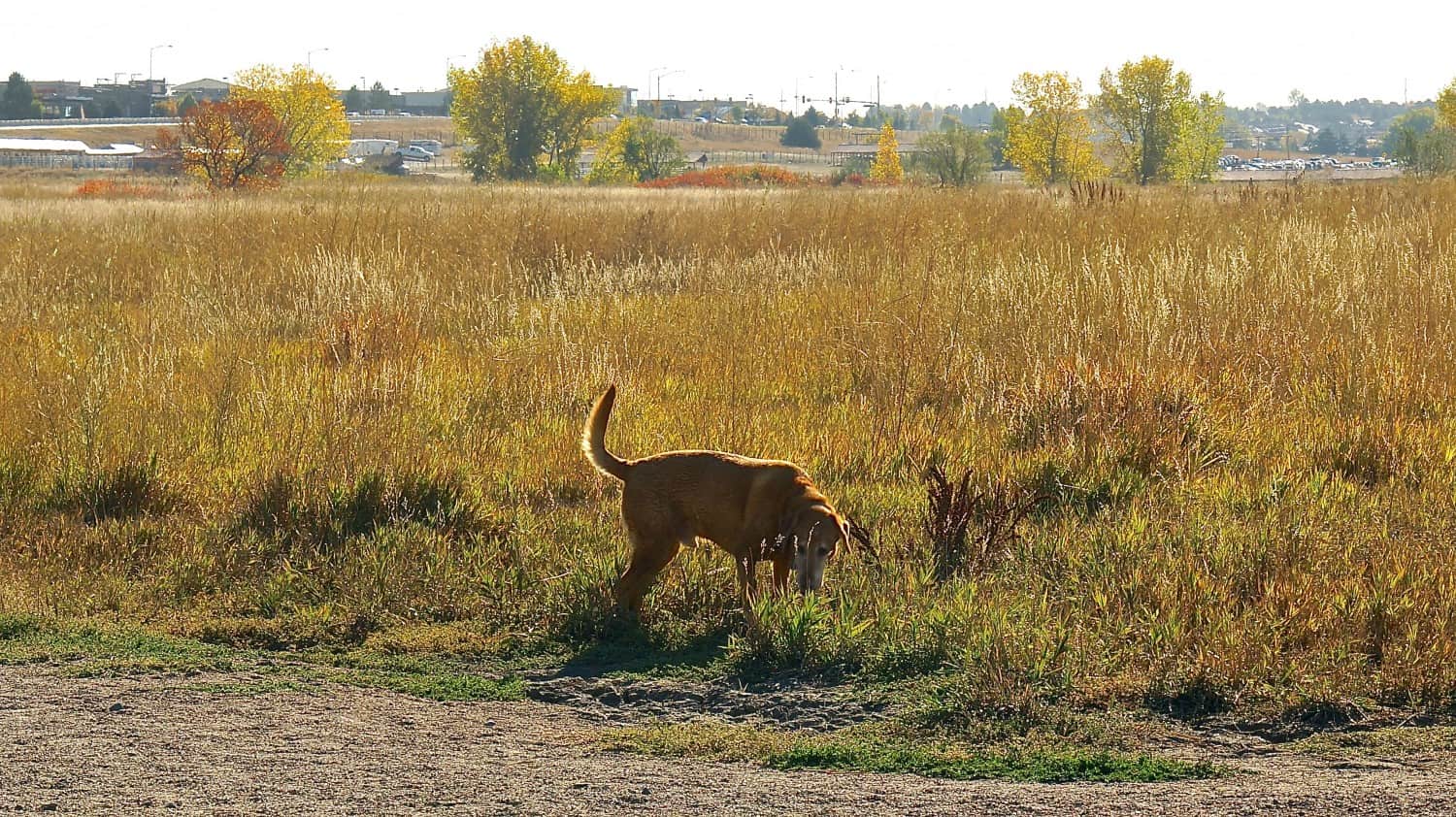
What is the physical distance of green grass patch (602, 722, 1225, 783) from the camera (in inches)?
157

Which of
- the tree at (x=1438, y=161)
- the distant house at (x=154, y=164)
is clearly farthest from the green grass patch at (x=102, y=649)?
the distant house at (x=154, y=164)

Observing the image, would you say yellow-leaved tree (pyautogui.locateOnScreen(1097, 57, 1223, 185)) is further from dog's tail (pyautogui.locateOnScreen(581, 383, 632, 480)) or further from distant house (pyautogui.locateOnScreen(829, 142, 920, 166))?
dog's tail (pyautogui.locateOnScreen(581, 383, 632, 480))

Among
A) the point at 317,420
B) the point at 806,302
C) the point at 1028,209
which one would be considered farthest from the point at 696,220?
the point at 317,420

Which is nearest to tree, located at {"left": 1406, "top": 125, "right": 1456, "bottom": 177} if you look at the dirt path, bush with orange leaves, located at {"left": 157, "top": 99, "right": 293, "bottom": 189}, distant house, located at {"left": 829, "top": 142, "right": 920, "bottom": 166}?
the dirt path

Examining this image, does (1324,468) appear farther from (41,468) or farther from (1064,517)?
(41,468)

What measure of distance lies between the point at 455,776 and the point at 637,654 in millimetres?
1417

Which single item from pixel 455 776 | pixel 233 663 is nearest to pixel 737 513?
pixel 455 776

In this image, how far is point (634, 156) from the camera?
92750 mm

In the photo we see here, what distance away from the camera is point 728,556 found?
5.98 meters

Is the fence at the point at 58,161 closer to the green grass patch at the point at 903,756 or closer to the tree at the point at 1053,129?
the tree at the point at 1053,129

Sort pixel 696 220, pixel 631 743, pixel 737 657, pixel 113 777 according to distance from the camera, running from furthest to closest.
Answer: pixel 696 220 → pixel 737 657 → pixel 631 743 → pixel 113 777

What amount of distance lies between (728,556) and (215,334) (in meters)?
5.98

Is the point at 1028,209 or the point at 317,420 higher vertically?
the point at 1028,209

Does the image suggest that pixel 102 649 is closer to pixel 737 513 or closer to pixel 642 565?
pixel 642 565
